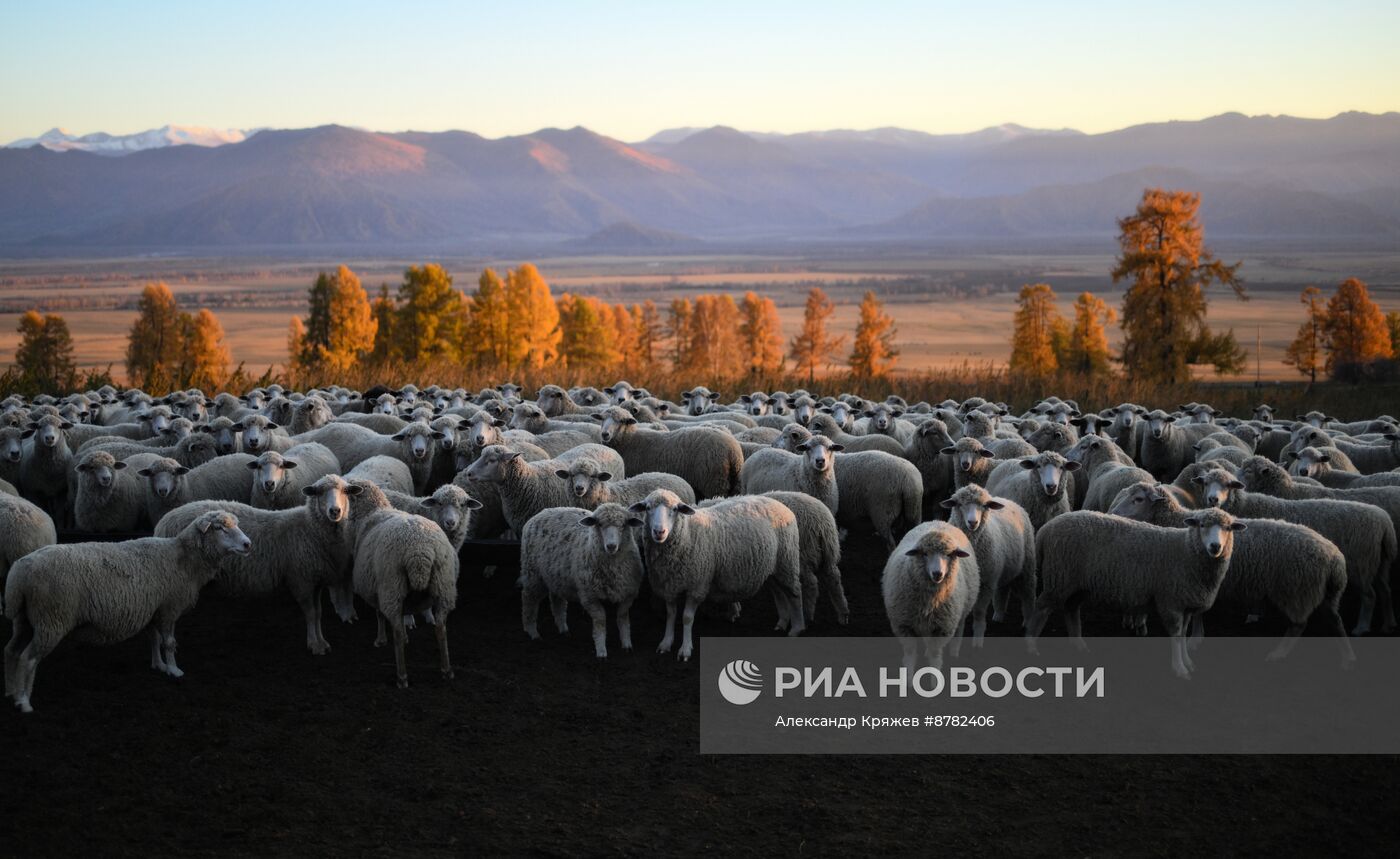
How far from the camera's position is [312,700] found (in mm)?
8805

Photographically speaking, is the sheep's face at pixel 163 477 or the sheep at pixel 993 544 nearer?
the sheep at pixel 993 544

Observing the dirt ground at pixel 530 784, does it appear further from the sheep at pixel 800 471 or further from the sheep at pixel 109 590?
the sheep at pixel 800 471

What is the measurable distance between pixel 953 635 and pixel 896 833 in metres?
2.84

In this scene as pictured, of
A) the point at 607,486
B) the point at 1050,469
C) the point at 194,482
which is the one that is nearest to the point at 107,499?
the point at 194,482

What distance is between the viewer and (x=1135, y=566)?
9.66m

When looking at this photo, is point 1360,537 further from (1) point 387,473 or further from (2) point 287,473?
(2) point 287,473

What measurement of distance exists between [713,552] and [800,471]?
3.07m

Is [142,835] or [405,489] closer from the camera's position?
[142,835]

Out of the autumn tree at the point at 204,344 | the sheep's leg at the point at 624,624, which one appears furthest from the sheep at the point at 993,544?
the autumn tree at the point at 204,344

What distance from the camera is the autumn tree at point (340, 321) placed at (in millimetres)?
78438

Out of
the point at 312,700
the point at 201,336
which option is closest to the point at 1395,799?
the point at 312,700

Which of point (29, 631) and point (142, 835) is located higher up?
point (29, 631)

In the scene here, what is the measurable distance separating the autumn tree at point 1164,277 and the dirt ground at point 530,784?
46.4 m

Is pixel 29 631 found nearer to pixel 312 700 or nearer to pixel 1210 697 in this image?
pixel 312 700
